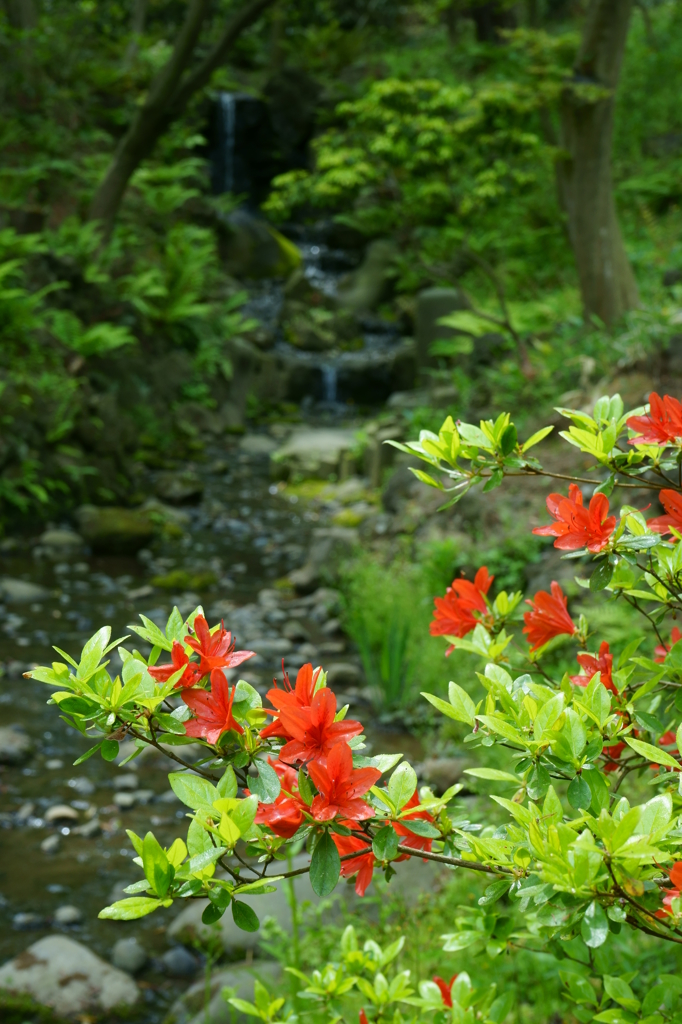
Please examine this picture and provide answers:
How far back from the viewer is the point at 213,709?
0.89 metres

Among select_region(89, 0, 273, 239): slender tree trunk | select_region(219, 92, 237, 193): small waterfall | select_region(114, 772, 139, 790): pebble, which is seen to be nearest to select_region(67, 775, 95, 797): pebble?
select_region(114, 772, 139, 790): pebble

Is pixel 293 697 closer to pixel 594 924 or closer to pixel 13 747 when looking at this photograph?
pixel 594 924

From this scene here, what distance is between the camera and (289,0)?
10078 mm

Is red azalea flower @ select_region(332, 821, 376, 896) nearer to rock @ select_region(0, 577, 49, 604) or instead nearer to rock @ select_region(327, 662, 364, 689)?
rock @ select_region(327, 662, 364, 689)

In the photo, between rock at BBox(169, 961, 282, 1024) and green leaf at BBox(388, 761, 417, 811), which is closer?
green leaf at BBox(388, 761, 417, 811)

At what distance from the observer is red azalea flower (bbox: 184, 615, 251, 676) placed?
0.92m

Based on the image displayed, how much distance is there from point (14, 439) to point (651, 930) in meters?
7.09

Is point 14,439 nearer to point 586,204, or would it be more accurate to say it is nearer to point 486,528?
point 486,528

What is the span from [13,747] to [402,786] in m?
3.87

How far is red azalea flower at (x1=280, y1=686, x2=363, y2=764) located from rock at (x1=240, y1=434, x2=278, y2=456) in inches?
364

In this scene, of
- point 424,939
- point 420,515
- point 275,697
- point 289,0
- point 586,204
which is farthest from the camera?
point 289,0

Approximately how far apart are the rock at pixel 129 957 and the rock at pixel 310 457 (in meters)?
6.48

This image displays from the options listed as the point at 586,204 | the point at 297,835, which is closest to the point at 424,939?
the point at 297,835

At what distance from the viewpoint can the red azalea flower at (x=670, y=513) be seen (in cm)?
109
